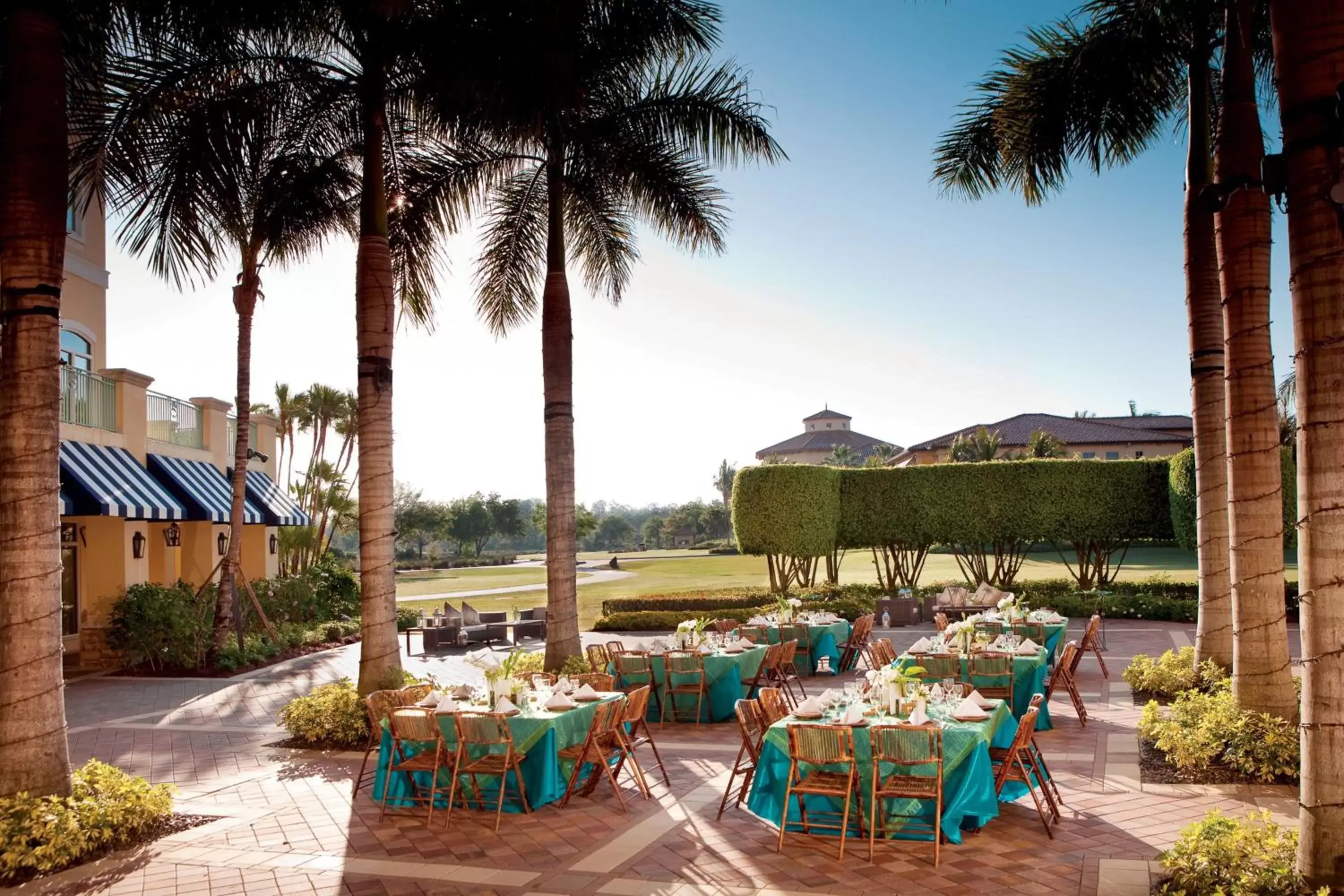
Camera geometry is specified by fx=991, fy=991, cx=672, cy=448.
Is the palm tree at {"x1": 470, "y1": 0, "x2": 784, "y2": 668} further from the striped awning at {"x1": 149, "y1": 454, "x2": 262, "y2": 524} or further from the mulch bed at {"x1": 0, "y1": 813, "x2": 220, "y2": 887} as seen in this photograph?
the striped awning at {"x1": 149, "y1": 454, "x2": 262, "y2": 524}

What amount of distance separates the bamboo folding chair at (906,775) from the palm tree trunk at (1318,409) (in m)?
2.34

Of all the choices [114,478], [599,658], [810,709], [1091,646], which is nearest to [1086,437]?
[1091,646]

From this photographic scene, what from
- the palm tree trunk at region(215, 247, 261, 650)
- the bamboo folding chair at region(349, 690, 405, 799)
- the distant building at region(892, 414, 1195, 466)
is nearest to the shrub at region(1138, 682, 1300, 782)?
the bamboo folding chair at region(349, 690, 405, 799)

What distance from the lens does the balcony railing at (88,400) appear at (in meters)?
17.3

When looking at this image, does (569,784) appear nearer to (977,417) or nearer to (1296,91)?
(1296,91)

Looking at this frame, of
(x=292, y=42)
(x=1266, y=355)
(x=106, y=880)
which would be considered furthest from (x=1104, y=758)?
(x=292, y=42)

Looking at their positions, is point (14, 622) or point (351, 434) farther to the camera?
point (351, 434)

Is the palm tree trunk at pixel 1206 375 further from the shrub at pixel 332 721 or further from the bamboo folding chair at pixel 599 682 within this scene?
the shrub at pixel 332 721

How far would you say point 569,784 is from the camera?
8.32 metres

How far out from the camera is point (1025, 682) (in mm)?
Answer: 11266

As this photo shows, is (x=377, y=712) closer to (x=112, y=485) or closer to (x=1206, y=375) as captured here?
(x=1206, y=375)

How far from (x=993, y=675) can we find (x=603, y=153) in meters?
8.27

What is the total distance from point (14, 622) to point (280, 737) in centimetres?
487

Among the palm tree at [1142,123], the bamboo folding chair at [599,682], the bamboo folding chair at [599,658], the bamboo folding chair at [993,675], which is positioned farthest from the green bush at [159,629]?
the palm tree at [1142,123]
